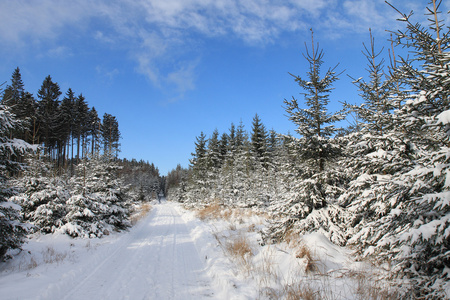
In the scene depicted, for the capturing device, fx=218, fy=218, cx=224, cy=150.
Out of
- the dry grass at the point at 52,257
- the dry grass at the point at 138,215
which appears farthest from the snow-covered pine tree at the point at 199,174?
the dry grass at the point at 52,257

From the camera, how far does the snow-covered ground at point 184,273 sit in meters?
4.49

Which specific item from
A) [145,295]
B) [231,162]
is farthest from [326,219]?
[231,162]

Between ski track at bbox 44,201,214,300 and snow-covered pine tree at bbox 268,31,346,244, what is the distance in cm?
322

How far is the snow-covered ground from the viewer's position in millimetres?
4488

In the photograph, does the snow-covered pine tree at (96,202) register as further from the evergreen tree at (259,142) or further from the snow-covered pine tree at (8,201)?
the evergreen tree at (259,142)

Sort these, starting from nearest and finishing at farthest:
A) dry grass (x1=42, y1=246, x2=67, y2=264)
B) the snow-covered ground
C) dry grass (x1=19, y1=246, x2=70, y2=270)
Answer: the snow-covered ground, dry grass (x1=19, y1=246, x2=70, y2=270), dry grass (x1=42, y1=246, x2=67, y2=264)

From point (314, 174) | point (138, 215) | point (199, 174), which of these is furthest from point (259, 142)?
point (314, 174)

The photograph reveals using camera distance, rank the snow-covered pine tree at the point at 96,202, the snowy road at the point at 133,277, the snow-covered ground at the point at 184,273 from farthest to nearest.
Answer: the snow-covered pine tree at the point at 96,202, the snowy road at the point at 133,277, the snow-covered ground at the point at 184,273

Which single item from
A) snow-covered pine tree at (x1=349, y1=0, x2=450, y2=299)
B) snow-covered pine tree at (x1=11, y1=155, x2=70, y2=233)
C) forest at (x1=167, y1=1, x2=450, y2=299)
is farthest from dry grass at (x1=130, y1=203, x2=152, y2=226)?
snow-covered pine tree at (x1=349, y1=0, x2=450, y2=299)

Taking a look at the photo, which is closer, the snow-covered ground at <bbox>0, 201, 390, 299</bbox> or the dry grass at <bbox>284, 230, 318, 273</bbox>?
the snow-covered ground at <bbox>0, 201, 390, 299</bbox>

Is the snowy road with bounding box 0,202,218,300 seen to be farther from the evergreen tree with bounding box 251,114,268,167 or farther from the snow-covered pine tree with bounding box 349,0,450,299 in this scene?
the evergreen tree with bounding box 251,114,268,167

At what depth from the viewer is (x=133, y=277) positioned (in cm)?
582

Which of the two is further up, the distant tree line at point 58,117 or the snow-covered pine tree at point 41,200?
the distant tree line at point 58,117

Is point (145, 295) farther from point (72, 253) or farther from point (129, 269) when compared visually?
point (72, 253)
